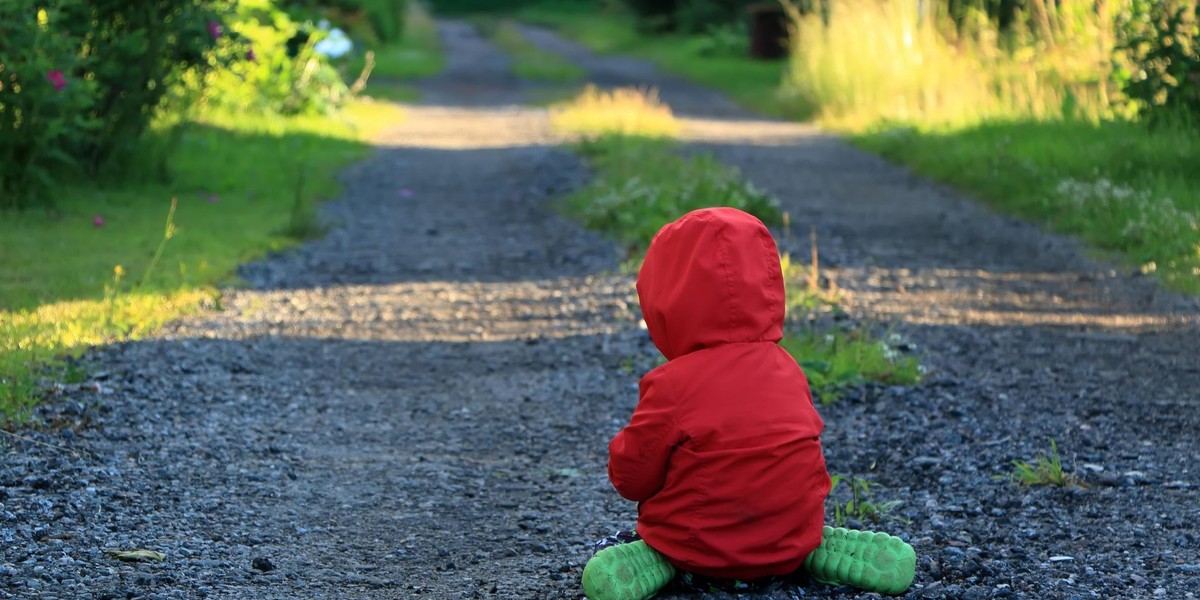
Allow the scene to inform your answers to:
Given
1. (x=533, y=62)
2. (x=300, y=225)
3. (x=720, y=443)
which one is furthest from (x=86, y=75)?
(x=533, y=62)

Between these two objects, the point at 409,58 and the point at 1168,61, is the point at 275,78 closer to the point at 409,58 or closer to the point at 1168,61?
the point at 1168,61

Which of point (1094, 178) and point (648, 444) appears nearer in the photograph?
point (648, 444)

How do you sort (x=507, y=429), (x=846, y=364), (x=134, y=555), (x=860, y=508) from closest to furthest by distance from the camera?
(x=134, y=555), (x=860, y=508), (x=507, y=429), (x=846, y=364)

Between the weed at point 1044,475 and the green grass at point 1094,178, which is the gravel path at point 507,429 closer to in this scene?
the weed at point 1044,475

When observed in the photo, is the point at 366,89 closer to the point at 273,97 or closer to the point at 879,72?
the point at 273,97

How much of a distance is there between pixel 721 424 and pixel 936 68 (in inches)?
549

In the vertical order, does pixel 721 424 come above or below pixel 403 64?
below

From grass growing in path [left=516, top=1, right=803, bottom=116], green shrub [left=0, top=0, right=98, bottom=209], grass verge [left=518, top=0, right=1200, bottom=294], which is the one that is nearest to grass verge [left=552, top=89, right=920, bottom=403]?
grass verge [left=518, top=0, right=1200, bottom=294]

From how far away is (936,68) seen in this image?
1652cm

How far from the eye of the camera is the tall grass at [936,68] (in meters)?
13.7

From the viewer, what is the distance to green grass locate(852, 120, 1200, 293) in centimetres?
823

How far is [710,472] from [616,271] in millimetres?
4839

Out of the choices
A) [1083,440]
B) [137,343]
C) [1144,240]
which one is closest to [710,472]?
[1083,440]

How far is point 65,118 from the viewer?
28.5 ft
